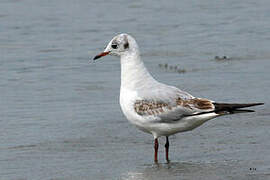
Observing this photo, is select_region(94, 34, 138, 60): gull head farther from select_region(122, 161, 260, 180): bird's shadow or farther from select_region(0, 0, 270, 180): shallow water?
select_region(122, 161, 260, 180): bird's shadow

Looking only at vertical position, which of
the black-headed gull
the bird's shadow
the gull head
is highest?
the gull head

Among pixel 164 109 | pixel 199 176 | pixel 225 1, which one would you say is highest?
pixel 225 1

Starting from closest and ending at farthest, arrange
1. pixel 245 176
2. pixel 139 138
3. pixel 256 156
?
pixel 245 176
pixel 256 156
pixel 139 138

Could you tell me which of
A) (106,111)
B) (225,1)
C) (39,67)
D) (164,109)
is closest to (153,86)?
(164,109)

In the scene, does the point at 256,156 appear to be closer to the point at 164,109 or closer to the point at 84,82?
the point at 164,109

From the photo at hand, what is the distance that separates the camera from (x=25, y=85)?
11852 millimetres

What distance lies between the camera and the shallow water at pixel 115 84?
774 centimetres

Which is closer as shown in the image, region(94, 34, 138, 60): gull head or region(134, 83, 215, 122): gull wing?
region(134, 83, 215, 122): gull wing

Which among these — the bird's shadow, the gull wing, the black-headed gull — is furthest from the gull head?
the bird's shadow

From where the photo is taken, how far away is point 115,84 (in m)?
11.8

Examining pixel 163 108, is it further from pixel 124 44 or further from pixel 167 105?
pixel 124 44

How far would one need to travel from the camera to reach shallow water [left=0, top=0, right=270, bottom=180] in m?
7.74

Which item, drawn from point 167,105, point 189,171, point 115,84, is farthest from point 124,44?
point 115,84

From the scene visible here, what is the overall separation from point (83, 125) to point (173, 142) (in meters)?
1.38
